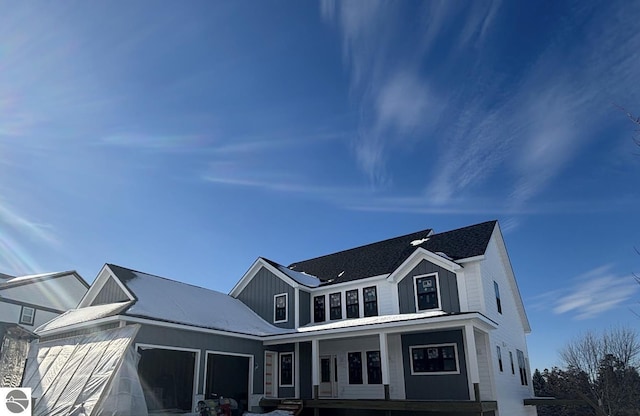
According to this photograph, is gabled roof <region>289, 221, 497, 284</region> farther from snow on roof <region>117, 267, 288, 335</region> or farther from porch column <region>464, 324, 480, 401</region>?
snow on roof <region>117, 267, 288, 335</region>

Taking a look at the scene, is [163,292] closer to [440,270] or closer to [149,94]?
[149,94]

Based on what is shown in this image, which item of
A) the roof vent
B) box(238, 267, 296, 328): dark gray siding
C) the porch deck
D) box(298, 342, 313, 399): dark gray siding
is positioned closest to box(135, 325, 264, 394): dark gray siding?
box(298, 342, 313, 399): dark gray siding

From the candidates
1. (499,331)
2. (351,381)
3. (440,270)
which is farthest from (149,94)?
(499,331)

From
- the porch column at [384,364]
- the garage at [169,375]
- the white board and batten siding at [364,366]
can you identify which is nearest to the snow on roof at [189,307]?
the garage at [169,375]

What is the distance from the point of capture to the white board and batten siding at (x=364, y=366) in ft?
51.4

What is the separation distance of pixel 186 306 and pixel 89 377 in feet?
25.3

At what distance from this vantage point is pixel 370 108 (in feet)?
46.1

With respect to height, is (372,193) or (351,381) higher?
(372,193)

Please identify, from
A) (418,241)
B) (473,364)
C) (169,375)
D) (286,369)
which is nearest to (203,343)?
(286,369)

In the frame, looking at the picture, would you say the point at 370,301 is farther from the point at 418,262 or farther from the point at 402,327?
the point at 402,327

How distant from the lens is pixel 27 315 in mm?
27125

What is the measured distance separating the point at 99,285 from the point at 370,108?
12306 millimetres

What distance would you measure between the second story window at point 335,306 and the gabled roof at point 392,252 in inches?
26.1

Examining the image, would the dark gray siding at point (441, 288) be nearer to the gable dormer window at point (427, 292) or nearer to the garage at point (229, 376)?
the gable dormer window at point (427, 292)
